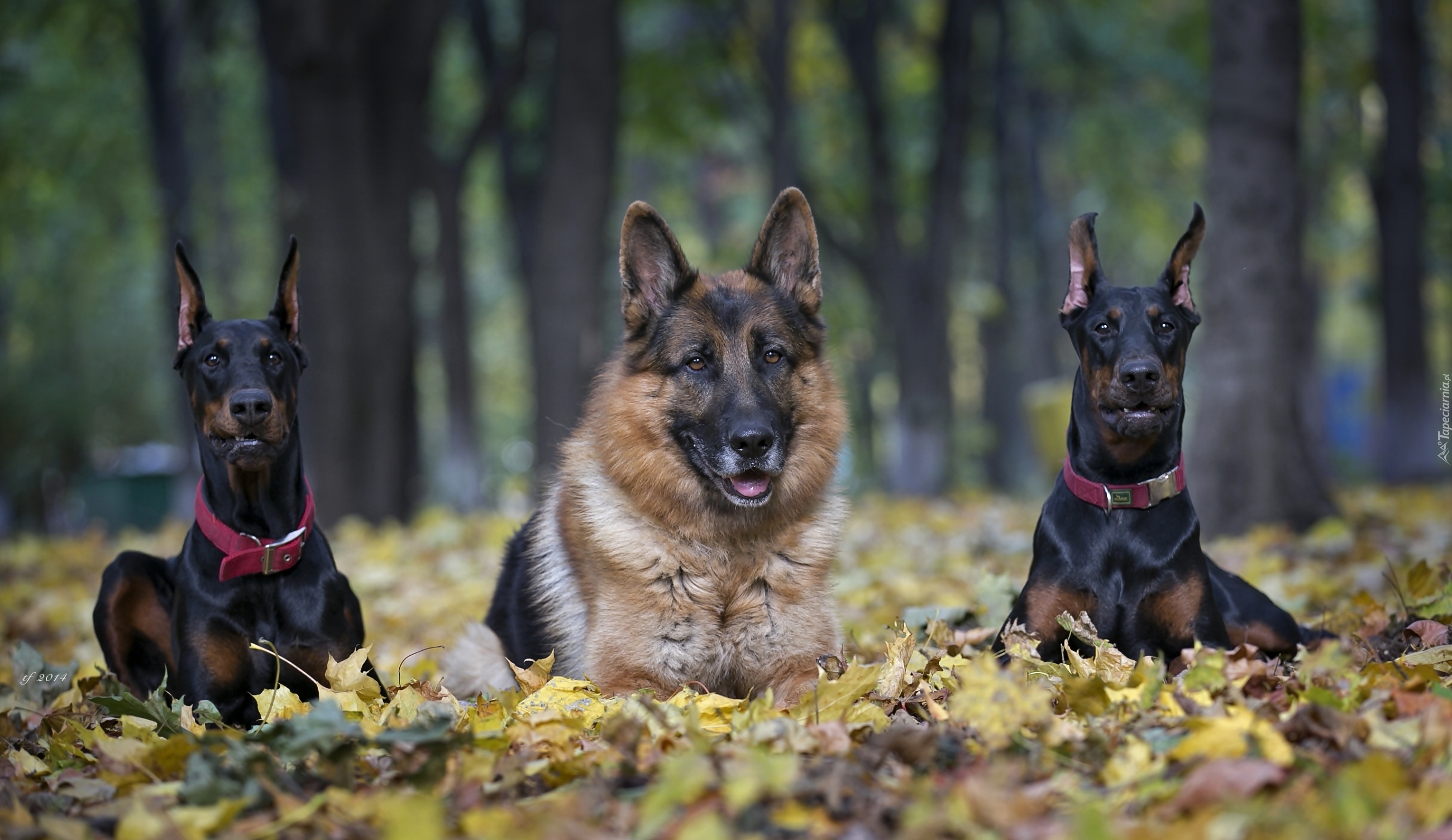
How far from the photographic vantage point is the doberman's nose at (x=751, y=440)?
4539 millimetres

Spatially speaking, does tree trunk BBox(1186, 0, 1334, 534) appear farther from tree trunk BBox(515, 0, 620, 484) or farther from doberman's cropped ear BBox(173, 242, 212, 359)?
doberman's cropped ear BBox(173, 242, 212, 359)

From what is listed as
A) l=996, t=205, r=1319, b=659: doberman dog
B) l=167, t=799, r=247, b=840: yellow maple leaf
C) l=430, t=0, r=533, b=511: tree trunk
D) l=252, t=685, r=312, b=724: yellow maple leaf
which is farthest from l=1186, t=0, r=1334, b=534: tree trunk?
l=430, t=0, r=533, b=511: tree trunk

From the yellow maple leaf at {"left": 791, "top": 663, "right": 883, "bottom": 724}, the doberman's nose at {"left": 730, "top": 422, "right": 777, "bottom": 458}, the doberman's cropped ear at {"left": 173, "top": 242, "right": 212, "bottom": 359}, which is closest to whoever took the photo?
the yellow maple leaf at {"left": 791, "top": 663, "right": 883, "bottom": 724}

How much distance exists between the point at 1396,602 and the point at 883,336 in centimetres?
2207

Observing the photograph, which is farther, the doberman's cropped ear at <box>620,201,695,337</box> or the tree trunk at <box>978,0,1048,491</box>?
the tree trunk at <box>978,0,1048,491</box>

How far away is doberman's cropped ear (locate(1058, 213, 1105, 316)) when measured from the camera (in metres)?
4.63

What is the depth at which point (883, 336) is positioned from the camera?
27.6m

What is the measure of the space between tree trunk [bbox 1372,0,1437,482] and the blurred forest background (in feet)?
0.16

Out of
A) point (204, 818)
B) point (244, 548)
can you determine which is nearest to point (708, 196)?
point (244, 548)

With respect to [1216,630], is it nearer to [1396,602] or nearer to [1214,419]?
[1396,602]

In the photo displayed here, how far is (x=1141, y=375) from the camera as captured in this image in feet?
13.9

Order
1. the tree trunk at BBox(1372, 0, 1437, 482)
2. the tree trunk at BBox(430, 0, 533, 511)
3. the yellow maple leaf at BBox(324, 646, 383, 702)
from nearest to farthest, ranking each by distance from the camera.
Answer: the yellow maple leaf at BBox(324, 646, 383, 702)
the tree trunk at BBox(1372, 0, 1437, 482)
the tree trunk at BBox(430, 0, 533, 511)

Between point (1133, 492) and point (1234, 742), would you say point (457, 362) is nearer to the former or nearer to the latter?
point (1133, 492)

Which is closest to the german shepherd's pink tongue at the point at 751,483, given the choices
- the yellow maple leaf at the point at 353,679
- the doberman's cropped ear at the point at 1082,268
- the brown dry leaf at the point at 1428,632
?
the doberman's cropped ear at the point at 1082,268
